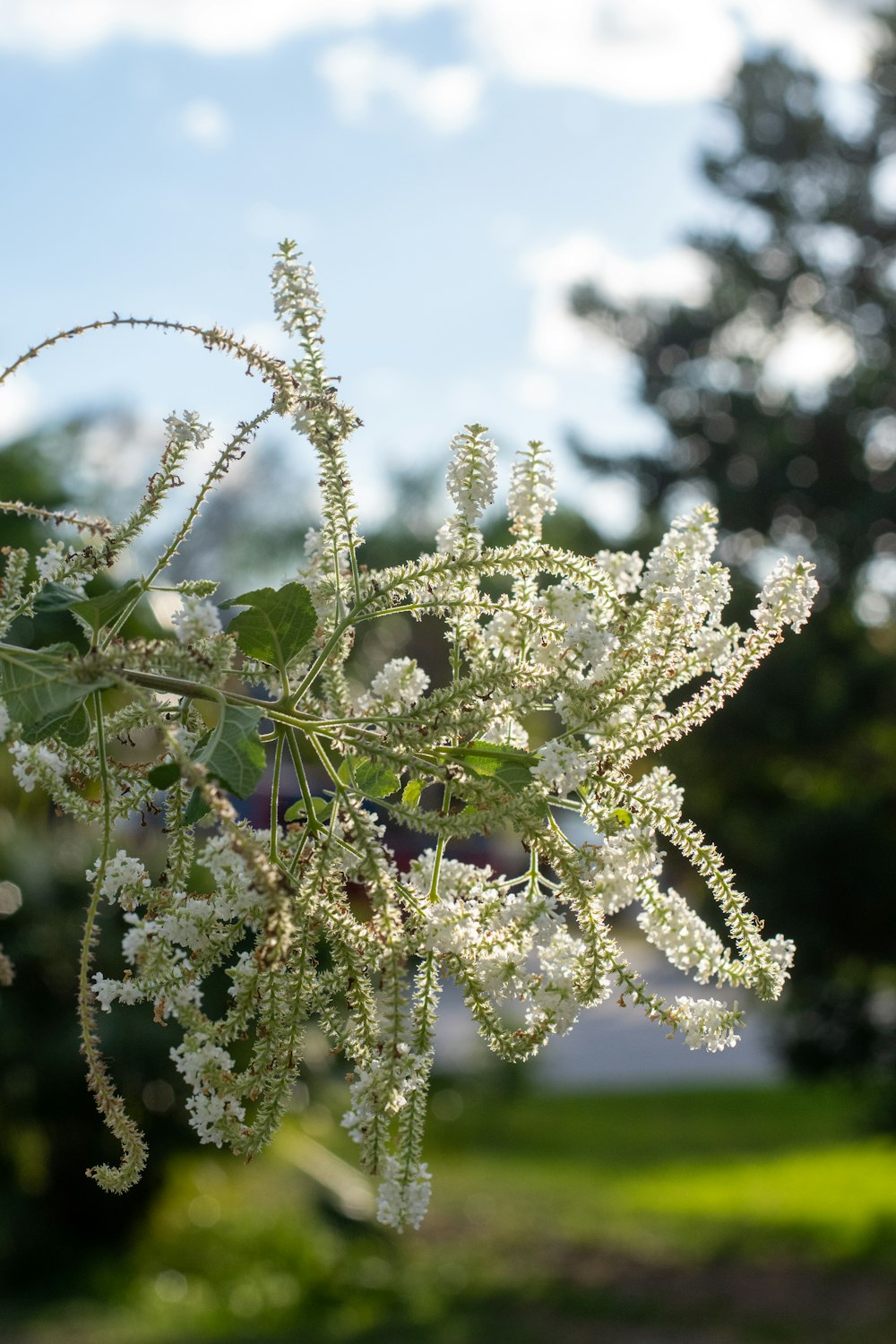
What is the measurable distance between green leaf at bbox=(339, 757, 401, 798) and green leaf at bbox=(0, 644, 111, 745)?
0.23 meters

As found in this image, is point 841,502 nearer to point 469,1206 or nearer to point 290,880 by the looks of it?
point 469,1206

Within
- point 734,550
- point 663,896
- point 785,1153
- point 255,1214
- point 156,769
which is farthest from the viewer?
point 785,1153

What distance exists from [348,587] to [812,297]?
967cm

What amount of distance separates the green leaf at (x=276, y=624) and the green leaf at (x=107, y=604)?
0.28 feet

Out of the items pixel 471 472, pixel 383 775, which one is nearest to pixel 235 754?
pixel 383 775

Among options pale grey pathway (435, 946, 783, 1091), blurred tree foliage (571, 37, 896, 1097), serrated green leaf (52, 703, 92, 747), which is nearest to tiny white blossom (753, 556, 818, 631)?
serrated green leaf (52, 703, 92, 747)

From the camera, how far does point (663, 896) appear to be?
1199 millimetres

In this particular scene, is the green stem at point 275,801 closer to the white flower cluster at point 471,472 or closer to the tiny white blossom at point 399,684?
the tiny white blossom at point 399,684

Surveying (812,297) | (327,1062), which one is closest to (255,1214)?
(327,1062)

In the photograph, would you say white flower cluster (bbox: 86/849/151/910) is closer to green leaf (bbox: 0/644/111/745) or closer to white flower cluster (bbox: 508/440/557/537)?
green leaf (bbox: 0/644/111/745)

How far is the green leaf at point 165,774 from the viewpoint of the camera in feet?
3.38

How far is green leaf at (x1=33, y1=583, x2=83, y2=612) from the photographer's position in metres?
1.17

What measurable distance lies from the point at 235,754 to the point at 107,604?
20cm

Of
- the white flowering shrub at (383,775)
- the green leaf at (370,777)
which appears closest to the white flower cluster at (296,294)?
the white flowering shrub at (383,775)
